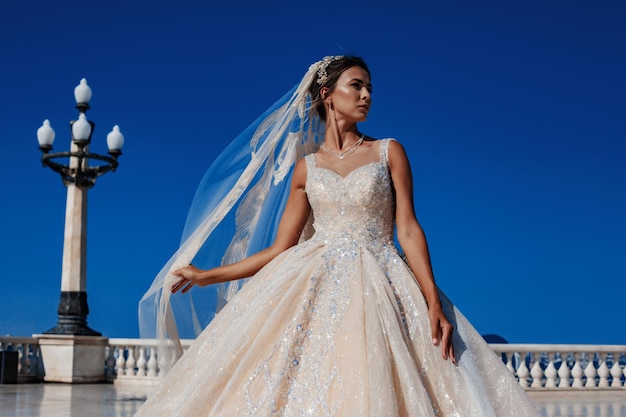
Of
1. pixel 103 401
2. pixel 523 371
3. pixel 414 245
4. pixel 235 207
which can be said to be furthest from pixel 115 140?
pixel 414 245

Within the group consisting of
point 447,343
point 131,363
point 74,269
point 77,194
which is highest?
point 77,194

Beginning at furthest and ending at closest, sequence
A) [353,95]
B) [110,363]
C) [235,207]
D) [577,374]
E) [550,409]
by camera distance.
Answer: [110,363] < [577,374] < [550,409] < [235,207] < [353,95]

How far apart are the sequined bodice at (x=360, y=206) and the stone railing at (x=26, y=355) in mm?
12129

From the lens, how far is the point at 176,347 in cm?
430

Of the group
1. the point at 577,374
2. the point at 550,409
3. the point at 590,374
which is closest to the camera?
the point at 550,409

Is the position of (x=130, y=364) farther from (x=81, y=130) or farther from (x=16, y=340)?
(x=81, y=130)

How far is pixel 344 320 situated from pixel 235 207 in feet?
4.73

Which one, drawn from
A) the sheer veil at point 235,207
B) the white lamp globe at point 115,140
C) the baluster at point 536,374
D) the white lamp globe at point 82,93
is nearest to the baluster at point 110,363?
the white lamp globe at point 115,140

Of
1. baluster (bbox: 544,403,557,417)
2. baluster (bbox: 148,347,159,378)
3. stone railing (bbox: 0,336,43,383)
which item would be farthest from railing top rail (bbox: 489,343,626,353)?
stone railing (bbox: 0,336,43,383)

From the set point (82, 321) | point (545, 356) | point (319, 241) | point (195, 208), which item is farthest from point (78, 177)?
point (319, 241)

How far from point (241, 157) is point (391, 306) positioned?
5.25 ft

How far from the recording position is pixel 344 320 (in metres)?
3.36

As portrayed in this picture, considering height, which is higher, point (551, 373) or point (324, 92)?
point (324, 92)

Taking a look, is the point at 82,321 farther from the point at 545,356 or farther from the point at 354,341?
the point at 354,341
